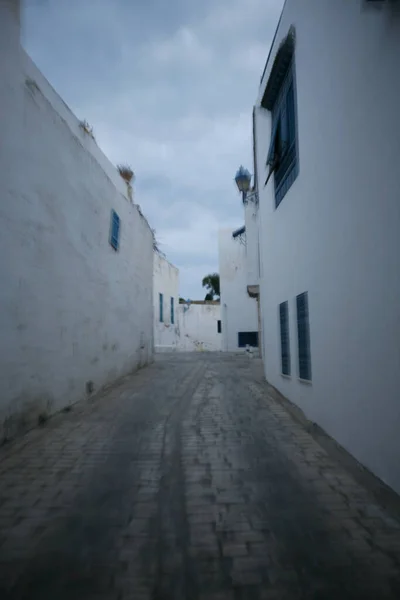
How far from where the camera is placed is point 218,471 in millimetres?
4246

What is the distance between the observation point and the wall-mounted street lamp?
1286 centimetres

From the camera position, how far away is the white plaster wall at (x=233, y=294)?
80.1 feet

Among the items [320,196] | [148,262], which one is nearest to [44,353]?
[320,196]

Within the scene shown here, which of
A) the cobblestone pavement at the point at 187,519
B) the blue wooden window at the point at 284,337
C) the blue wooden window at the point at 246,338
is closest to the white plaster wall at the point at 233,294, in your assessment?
the blue wooden window at the point at 246,338

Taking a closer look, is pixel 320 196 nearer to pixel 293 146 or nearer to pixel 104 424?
pixel 293 146

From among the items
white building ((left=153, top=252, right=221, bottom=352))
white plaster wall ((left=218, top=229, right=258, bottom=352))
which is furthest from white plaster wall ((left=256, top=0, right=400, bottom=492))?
white plaster wall ((left=218, top=229, right=258, bottom=352))

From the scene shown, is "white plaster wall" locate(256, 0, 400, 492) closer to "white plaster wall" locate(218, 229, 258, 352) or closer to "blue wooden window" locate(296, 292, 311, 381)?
"blue wooden window" locate(296, 292, 311, 381)

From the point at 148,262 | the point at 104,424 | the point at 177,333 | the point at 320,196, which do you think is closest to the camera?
the point at 320,196

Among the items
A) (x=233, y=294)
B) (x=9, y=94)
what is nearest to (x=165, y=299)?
(x=233, y=294)

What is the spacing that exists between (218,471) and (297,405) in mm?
3057

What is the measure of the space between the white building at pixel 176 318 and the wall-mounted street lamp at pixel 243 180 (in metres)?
9.11

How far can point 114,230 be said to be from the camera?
1055cm

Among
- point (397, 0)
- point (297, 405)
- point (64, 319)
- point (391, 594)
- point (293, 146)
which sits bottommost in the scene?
point (391, 594)

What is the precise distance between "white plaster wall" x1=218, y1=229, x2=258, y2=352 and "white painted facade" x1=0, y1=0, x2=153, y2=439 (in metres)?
14.6
